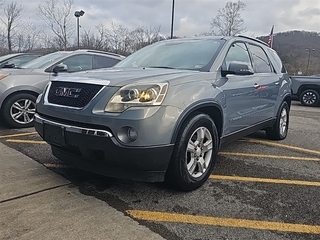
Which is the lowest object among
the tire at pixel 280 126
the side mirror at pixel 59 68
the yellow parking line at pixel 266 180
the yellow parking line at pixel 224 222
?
the yellow parking line at pixel 224 222

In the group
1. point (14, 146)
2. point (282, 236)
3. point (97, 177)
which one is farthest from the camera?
point (14, 146)

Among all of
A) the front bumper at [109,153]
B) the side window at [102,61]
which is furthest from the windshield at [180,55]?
the side window at [102,61]

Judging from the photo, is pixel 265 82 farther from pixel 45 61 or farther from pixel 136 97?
pixel 45 61

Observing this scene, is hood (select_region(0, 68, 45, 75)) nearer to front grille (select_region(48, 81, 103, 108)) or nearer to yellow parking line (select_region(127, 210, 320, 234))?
front grille (select_region(48, 81, 103, 108))

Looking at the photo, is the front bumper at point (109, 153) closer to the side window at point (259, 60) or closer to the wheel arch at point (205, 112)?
the wheel arch at point (205, 112)

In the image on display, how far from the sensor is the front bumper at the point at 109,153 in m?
2.85

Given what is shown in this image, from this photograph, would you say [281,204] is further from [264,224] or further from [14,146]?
[14,146]

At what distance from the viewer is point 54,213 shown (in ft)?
9.31

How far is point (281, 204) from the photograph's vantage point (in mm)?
3139

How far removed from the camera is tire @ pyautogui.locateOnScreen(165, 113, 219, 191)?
10.3ft

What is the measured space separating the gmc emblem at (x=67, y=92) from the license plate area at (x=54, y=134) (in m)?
0.32

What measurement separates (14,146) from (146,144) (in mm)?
2933

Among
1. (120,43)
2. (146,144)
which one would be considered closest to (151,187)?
(146,144)

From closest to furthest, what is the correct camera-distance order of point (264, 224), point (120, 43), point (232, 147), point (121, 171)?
point (264, 224) → point (121, 171) → point (232, 147) → point (120, 43)
